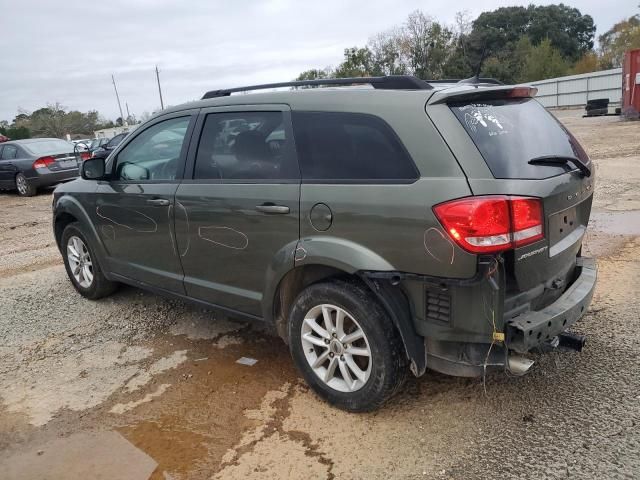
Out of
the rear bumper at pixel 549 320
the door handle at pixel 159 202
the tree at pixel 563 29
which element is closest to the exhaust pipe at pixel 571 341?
the rear bumper at pixel 549 320

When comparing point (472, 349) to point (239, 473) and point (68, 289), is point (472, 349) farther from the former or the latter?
point (68, 289)

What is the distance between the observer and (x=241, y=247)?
11.2ft

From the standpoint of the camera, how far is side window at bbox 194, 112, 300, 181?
→ 324 centimetres

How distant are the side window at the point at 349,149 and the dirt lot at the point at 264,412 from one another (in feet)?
4.53

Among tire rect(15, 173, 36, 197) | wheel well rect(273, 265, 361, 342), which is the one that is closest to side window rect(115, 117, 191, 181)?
wheel well rect(273, 265, 361, 342)

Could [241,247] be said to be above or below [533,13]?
below

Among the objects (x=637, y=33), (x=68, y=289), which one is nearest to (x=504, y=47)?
(x=637, y=33)

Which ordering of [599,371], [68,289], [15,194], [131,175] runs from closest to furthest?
[599,371] < [131,175] < [68,289] < [15,194]

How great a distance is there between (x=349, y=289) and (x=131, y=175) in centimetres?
237

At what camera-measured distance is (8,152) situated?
1431 cm

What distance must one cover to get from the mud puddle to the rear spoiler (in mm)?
2013

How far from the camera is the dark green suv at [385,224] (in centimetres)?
254

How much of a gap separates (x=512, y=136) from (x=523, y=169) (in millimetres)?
226

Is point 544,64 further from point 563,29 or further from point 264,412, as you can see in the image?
point 264,412
